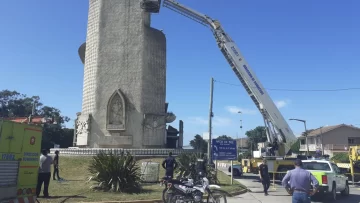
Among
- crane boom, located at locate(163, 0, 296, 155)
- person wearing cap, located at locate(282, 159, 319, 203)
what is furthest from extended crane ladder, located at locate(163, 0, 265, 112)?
person wearing cap, located at locate(282, 159, 319, 203)

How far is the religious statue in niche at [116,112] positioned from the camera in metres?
27.2

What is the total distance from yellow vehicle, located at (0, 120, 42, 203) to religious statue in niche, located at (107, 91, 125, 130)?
18242 millimetres

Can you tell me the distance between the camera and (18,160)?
8.05 metres

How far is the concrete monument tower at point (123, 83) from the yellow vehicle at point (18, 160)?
18292mm

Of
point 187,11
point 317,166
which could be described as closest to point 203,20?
point 187,11

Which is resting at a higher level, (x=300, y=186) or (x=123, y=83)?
(x=123, y=83)

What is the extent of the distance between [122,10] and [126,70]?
5429mm

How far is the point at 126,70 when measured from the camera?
27.6m

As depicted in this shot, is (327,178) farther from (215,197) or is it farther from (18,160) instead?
(18,160)

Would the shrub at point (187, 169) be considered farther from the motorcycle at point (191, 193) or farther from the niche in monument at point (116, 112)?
the niche in monument at point (116, 112)

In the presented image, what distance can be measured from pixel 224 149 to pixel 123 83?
44.0 ft

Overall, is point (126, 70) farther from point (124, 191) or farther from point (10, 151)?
point (10, 151)

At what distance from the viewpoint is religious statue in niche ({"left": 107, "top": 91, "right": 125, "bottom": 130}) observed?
89.2 ft

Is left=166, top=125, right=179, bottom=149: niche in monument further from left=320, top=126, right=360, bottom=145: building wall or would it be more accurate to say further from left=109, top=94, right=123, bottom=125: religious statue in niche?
left=320, top=126, right=360, bottom=145: building wall
